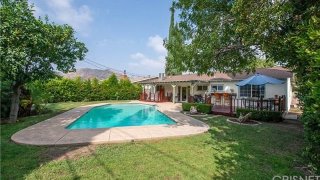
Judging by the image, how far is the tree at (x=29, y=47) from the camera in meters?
11.5

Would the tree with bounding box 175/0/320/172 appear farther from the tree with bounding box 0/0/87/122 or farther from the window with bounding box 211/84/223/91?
the window with bounding box 211/84/223/91

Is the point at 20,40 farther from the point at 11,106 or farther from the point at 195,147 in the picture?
the point at 195,147

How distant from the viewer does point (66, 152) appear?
775cm

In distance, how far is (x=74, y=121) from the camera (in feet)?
49.3

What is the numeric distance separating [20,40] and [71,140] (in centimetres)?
672

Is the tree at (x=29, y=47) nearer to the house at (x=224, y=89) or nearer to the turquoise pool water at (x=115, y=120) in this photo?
the turquoise pool water at (x=115, y=120)

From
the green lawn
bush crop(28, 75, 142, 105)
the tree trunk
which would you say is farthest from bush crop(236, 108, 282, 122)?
bush crop(28, 75, 142, 105)

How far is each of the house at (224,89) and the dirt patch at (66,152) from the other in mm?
10504

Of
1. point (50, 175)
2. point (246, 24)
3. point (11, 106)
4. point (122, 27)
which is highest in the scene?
point (122, 27)

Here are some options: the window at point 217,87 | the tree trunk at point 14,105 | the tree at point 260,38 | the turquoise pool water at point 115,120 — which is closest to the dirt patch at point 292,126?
the tree at point 260,38

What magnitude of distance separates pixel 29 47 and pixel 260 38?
11.7 meters

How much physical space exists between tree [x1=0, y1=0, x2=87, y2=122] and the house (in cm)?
1150

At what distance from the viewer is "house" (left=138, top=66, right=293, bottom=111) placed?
21098 millimetres

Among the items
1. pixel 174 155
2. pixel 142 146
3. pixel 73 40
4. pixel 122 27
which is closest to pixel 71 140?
pixel 142 146
